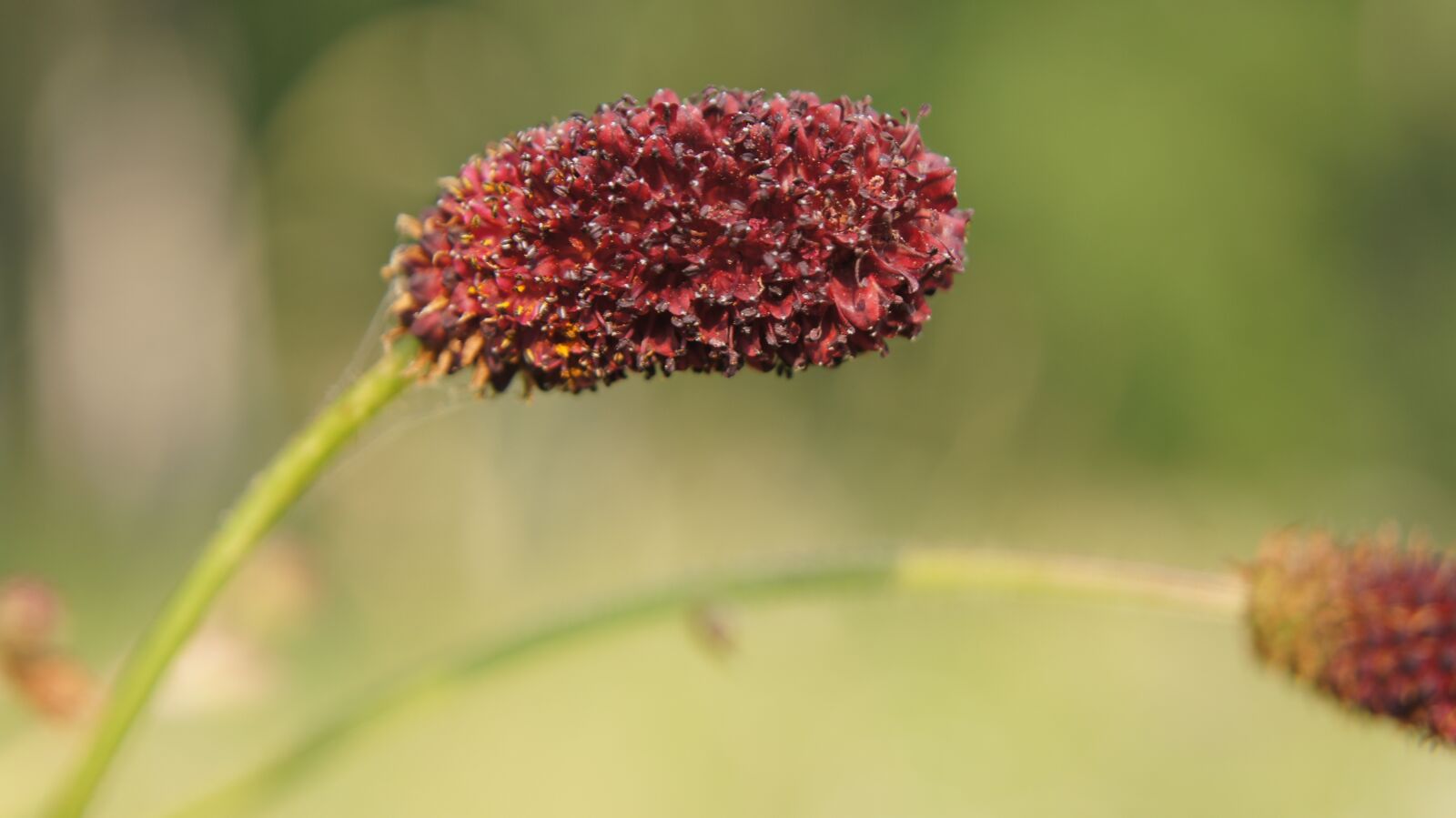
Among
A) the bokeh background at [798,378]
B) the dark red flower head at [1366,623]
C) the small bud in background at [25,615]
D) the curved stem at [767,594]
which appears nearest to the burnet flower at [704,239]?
the curved stem at [767,594]

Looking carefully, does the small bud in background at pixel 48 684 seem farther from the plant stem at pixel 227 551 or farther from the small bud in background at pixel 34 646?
the plant stem at pixel 227 551

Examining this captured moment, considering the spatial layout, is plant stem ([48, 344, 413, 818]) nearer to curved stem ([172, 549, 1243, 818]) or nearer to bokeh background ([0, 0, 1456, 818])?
curved stem ([172, 549, 1243, 818])

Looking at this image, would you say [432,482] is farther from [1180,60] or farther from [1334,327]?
[1334,327]

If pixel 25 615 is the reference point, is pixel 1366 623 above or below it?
above

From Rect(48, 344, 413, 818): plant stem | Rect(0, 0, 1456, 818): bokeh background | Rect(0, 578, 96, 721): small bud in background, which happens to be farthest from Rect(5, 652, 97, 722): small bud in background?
Rect(0, 0, 1456, 818): bokeh background

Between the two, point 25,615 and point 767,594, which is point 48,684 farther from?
point 767,594

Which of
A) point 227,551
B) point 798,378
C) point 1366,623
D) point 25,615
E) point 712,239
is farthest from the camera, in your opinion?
point 798,378

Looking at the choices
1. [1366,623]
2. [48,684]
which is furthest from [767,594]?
[48,684]
